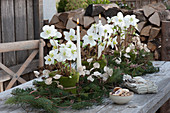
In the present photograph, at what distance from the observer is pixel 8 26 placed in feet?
11.2

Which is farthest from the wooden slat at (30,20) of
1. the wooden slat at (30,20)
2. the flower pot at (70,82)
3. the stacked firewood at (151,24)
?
the flower pot at (70,82)

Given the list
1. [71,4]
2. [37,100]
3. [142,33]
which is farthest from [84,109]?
[71,4]

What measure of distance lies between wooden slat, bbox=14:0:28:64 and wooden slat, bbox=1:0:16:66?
0.09m

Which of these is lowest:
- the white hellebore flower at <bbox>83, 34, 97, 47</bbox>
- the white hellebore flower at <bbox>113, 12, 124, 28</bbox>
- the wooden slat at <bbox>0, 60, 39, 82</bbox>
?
the wooden slat at <bbox>0, 60, 39, 82</bbox>

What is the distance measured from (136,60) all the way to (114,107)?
1.12 metres

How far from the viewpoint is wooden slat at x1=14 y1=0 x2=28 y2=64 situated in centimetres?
357

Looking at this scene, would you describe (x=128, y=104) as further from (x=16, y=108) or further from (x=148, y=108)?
(x=16, y=108)

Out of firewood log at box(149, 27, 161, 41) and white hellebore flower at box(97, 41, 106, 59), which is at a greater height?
white hellebore flower at box(97, 41, 106, 59)

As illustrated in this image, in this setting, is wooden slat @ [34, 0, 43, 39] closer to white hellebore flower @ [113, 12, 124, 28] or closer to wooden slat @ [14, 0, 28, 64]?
wooden slat @ [14, 0, 28, 64]

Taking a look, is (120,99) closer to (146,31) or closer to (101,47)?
(101,47)

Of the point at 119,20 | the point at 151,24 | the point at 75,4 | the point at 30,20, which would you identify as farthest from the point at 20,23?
the point at 75,4

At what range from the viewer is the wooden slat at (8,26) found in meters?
3.33

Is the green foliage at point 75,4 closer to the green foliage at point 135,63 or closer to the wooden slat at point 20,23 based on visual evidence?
the wooden slat at point 20,23

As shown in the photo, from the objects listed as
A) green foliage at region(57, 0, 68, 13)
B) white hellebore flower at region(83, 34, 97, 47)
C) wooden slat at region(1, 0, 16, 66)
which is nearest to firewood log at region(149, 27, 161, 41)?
wooden slat at region(1, 0, 16, 66)
